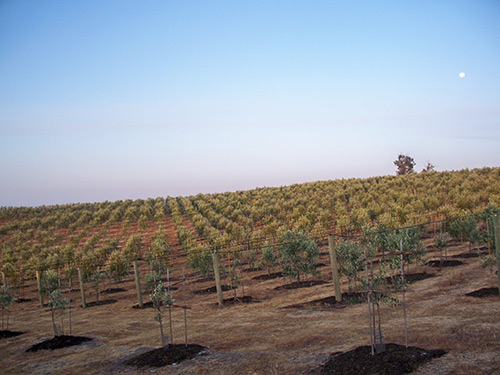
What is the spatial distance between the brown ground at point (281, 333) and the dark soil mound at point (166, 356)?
320 mm

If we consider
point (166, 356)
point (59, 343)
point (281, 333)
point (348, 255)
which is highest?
point (348, 255)

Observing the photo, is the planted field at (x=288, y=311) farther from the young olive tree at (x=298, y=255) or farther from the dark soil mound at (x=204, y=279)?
the dark soil mound at (x=204, y=279)

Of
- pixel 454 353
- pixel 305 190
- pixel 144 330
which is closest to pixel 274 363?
pixel 454 353

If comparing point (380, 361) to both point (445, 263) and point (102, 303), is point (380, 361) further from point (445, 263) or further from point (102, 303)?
point (102, 303)

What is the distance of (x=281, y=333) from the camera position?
15500 millimetres

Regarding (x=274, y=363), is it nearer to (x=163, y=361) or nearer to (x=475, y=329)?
(x=163, y=361)

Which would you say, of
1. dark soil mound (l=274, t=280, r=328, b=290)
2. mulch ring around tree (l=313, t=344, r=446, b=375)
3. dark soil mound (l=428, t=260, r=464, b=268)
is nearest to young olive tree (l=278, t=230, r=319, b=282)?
dark soil mound (l=274, t=280, r=328, b=290)

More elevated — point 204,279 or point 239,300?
point 239,300

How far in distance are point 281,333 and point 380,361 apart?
662cm

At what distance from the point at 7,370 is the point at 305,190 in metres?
80.0

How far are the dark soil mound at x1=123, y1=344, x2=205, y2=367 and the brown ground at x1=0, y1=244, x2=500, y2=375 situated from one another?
0.32m

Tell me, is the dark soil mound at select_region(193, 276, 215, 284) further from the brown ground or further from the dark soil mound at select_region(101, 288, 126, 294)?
the brown ground

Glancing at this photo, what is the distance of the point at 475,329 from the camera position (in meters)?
12.1

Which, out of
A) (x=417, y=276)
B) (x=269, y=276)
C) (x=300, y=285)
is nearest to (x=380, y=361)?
(x=417, y=276)
